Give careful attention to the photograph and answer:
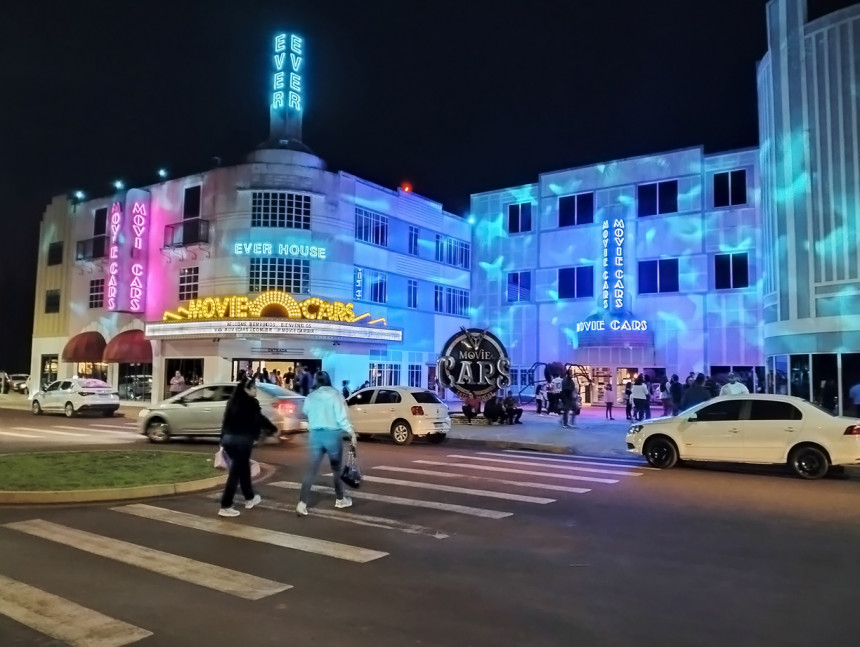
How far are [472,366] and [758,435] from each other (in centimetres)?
1275

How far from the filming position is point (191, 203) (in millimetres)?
36188

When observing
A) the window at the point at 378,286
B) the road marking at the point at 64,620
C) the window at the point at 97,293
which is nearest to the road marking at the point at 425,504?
the road marking at the point at 64,620

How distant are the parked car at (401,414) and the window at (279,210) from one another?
56.0ft

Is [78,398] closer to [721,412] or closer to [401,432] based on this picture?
[401,432]

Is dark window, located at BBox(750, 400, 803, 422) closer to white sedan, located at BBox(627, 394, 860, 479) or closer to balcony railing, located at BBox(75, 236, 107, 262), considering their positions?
white sedan, located at BBox(627, 394, 860, 479)

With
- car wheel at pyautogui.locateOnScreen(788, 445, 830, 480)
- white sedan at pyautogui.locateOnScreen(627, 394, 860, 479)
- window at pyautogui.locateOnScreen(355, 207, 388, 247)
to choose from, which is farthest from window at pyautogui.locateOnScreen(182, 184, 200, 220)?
car wheel at pyautogui.locateOnScreen(788, 445, 830, 480)

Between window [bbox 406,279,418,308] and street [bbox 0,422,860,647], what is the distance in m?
29.6

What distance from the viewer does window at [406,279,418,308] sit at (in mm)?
40375

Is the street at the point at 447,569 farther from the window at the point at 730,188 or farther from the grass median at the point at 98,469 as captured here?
the window at the point at 730,188

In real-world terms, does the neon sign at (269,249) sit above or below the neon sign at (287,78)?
below

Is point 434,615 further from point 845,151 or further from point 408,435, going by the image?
point 845,151

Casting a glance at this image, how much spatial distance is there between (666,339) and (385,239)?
15.9 m

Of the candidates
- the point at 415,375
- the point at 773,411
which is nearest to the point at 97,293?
the point at 415,375

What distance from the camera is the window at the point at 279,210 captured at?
3397cm
